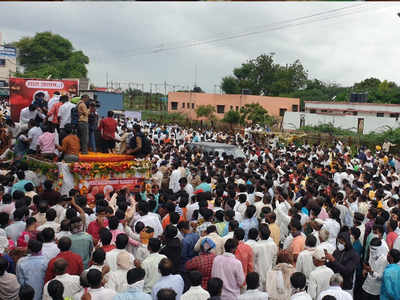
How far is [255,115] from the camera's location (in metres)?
32.2

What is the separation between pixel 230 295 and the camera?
→ 15.0 ft

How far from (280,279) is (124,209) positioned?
8.75 ft

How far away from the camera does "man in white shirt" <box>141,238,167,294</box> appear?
14.9 ft

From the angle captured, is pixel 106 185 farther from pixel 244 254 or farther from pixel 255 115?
pixel 255 115

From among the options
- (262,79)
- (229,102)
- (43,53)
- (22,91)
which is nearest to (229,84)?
(262,79)

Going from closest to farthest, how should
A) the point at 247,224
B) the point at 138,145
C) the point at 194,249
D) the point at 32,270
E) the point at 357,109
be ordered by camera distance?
the point at 32,270 → the point at 194,249 → the point at 247,224 → the point at 138,145 → the point at 357,109

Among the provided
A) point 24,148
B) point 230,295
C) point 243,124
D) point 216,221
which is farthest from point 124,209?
point 243,124

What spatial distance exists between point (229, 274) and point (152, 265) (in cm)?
91

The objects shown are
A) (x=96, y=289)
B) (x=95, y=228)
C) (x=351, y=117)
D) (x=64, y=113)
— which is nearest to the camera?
(x=96, y=289)

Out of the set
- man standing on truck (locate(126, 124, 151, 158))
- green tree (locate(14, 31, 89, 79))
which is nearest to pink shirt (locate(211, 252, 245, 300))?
man standing on truck (locate(126, 124, 151, 158))

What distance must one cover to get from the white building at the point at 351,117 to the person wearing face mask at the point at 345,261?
1025 inches

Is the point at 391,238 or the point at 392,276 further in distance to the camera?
the point at 391,238

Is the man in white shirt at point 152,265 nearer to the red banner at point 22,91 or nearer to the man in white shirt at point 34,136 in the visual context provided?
the man in white shirt at point 34,136

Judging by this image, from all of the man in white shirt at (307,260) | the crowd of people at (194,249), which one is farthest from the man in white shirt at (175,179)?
the man in white shirt at (307,260)
